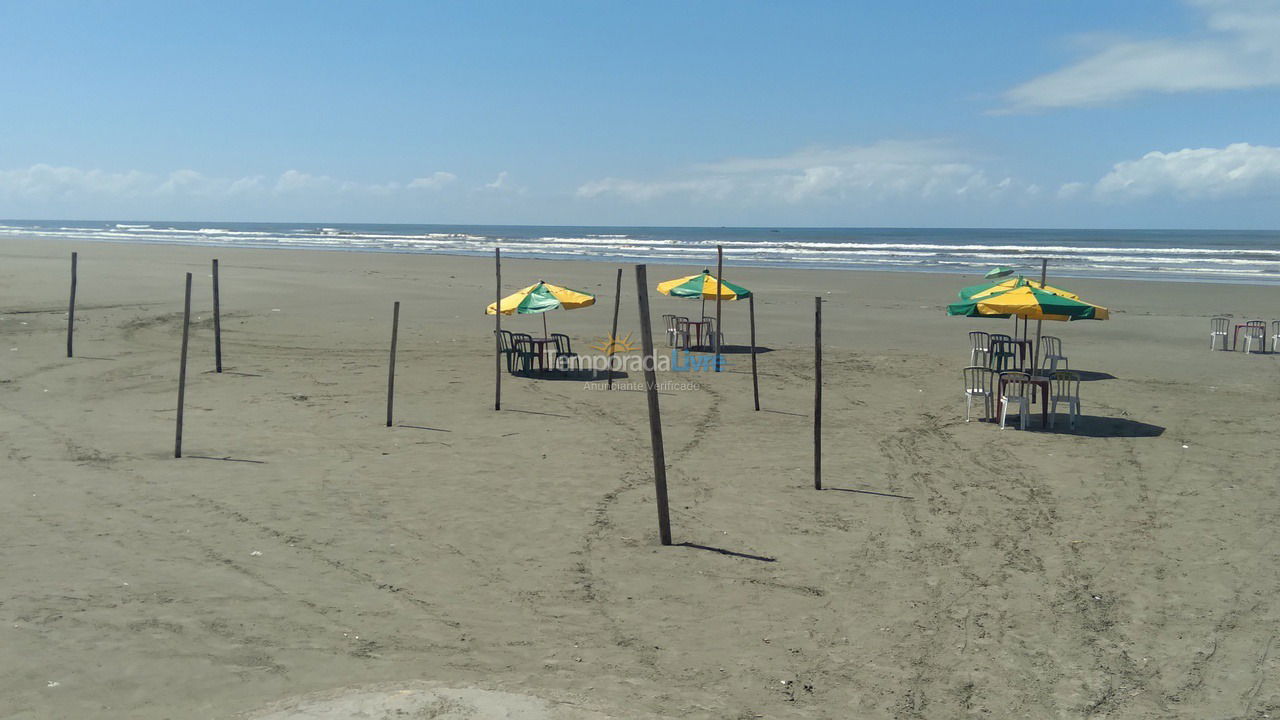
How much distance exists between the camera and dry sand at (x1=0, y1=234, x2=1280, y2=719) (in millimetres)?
5117

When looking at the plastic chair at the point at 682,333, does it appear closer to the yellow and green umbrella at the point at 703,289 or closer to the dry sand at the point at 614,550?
the yellow and green umbrella at the point at 703,289

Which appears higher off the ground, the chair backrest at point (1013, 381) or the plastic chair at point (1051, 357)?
the plastic chair at point (1051, 357)

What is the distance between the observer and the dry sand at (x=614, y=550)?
512 cm

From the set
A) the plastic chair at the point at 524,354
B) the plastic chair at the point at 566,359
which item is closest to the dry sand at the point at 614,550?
the plastic chair at the point at 524,354

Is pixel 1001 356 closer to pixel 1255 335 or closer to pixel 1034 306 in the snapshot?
pixel 1034 306

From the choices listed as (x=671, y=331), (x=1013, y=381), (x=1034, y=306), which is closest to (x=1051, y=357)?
→ (x=1013, y=381)

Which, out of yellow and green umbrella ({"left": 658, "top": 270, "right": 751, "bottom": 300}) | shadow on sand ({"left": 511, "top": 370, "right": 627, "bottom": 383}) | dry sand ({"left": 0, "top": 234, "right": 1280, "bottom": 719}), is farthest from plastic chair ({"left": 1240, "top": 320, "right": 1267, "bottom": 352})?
shadow on sand ({"left": 511, "top": 370, "right": 627, "bottom": 383})

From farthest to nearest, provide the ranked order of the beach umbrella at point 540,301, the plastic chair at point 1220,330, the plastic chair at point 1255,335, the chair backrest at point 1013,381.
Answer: the plastic chair at point 1220,330 < the plastic chair at point 1255,335 < the beach umbrella at point 540,301 < the chair backrest at point 1013,381

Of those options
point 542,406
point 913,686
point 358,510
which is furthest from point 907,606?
point 542,406

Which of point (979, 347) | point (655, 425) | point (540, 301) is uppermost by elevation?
point (540, 301)

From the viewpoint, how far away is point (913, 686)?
205 inches

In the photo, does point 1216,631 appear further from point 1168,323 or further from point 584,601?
point 1168,323

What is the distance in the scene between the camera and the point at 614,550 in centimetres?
724

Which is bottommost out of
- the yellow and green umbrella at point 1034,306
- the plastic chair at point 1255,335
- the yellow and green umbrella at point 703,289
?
the plastic chair at point 1255,335
